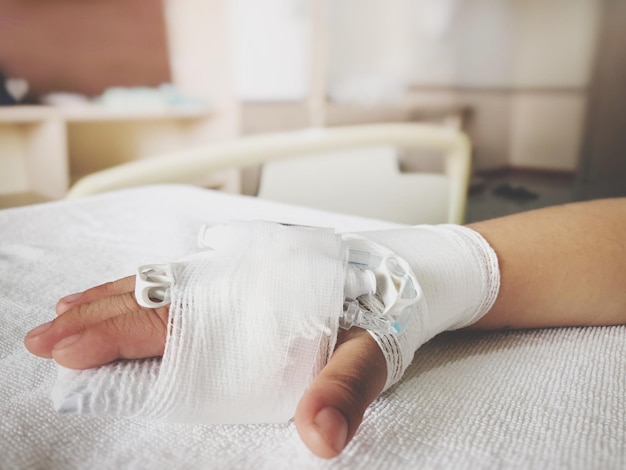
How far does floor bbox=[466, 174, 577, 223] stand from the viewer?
116 centimetres

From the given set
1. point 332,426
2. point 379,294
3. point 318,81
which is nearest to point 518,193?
point 318,81

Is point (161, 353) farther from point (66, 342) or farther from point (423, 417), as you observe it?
point (423, 417)

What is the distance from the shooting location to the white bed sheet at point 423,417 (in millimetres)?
265

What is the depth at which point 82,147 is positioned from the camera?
1.47m

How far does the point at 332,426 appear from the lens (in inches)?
9.7

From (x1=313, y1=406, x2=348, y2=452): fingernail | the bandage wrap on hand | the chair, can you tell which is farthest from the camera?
the chair

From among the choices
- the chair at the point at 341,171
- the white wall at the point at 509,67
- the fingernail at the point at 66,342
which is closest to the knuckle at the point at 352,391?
the fingernail at the point at 66,342

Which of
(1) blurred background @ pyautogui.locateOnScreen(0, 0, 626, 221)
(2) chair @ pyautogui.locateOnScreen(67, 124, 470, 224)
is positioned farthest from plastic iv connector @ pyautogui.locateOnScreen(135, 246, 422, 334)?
(1) blurred background @ pyautogui.locateOnScreen(0, 0, 626, 221)

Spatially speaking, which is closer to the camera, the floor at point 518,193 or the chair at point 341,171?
the chair at point 341,171

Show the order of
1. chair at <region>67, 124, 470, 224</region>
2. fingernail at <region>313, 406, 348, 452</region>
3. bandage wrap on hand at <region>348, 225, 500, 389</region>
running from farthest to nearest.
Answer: chair at <region>67, 124, 470, 224</region> < bandage wrap on hand at <region>348, 225, 500, 389</region> < fingernail at <region>313, 406, 348, 452</region>

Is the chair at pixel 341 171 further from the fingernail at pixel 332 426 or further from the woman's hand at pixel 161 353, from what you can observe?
the fingernail at pixel 332 426

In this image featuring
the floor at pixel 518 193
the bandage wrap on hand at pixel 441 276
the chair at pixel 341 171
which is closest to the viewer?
the bandage wrap on hand at pixel 441 276

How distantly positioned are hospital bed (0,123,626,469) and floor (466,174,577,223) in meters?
0.74

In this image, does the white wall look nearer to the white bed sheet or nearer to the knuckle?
the white bed sheet
